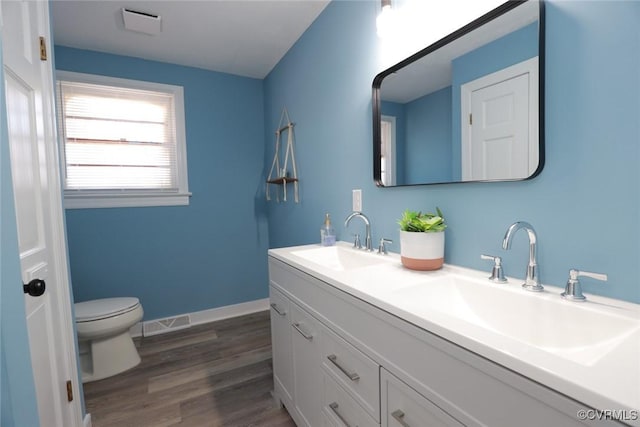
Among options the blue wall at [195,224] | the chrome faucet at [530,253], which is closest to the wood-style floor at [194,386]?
the blue wall at [195,224]

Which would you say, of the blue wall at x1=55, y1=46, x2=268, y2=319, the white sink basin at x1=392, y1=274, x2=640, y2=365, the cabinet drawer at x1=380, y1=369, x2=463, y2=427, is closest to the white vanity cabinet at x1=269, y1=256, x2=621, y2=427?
the cabinet drawer at x1=380, y1=369, x2=463, y2=427

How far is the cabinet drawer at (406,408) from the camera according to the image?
2.23 feet

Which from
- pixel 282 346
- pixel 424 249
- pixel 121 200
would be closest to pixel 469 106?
pixel 424 249

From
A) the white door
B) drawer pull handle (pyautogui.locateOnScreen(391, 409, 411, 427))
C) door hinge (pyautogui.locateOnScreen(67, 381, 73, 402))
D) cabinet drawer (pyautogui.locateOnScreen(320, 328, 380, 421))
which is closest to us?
drawer pull handle (pyautogui.locateOnScreen(391, 409, 411, 427))

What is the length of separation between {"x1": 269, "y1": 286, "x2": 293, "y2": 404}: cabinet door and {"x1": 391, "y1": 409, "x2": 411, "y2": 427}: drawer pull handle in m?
0.76

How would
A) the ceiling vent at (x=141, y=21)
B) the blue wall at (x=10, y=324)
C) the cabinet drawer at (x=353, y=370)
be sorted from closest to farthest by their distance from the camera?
1. the blue wall at (x=10, y=324)
2. the cabinet drawer at (x=353, y=370)
3. the ceiling vent at (x=141, y=21)

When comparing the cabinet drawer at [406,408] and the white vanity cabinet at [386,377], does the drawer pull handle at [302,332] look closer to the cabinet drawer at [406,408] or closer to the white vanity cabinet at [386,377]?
the white vanity cabinet at [386,377]

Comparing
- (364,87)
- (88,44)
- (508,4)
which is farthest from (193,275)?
(508,4)

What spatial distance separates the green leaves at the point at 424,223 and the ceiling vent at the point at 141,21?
212cm

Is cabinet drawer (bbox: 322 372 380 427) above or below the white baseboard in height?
above

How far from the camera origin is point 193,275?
2.85 m

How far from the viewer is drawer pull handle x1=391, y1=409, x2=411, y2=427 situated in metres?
0.77

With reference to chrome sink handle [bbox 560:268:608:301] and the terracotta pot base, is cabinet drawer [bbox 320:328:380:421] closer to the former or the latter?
the terracotta pot base

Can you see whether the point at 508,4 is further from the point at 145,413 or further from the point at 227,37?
the point at 145,413
